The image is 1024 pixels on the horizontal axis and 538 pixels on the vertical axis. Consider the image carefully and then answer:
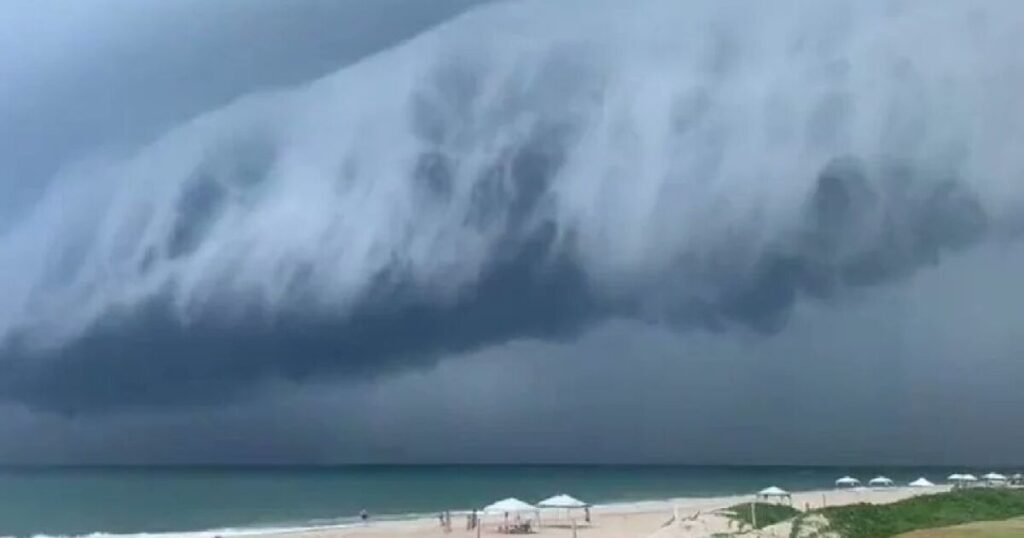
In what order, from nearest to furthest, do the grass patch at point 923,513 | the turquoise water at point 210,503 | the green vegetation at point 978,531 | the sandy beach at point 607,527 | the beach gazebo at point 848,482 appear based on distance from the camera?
the green vegetation at point 978,531 → the grass patch at point 923,513 → the sandy beach at point 607,527 → the turquoise water at point 210,503 → the beach gazebo at point 848,482

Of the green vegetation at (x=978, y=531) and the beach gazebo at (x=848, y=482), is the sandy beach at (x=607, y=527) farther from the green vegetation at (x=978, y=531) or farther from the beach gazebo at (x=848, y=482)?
the beach gazebo at (x=848, y=482)

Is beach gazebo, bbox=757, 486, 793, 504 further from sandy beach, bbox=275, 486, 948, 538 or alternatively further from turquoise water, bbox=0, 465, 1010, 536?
turquoise water, bbox=0, 465, 1010, 536

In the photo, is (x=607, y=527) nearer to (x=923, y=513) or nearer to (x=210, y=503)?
(x=923, y=513)

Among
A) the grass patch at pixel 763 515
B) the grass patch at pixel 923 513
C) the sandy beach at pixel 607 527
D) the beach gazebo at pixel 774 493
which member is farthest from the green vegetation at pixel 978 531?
the beach gazebo at pixel 774 493

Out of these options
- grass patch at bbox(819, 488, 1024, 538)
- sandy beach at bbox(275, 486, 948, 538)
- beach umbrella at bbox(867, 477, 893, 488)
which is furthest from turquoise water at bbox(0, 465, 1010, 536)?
grass patch at bbox(819, 488, 1024, 538)

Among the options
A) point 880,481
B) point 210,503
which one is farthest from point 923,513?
point 210,503

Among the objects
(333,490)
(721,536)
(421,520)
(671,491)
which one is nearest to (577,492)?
(671,491)
